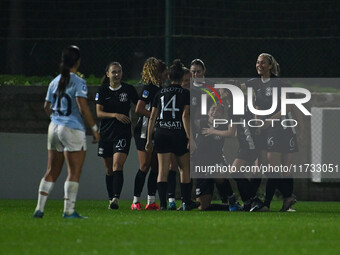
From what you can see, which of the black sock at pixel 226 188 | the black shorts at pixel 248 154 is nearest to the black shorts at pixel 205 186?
the black sock at pixel 226 188

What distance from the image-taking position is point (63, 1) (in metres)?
18.4

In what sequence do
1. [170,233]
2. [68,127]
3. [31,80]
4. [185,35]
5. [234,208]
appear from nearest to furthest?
[170,233], [68,127], [234,208], [185,35], [31,80]

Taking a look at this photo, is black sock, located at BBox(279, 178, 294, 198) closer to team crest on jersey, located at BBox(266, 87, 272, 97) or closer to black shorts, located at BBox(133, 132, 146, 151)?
team crest on jersey, located at BBox(266, 87, 272, 97)

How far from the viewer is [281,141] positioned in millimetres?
12695

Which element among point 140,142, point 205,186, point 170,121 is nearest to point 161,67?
point 170,121

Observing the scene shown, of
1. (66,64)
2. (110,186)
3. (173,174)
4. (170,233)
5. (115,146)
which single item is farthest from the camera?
(173,174)

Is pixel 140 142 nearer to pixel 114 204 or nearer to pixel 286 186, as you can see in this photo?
pixel 114 204

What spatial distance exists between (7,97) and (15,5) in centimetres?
233

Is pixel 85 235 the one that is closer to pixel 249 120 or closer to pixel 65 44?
pixel 249 120

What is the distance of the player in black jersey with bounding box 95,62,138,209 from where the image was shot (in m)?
12.8

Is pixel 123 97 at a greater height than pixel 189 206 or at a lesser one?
greater

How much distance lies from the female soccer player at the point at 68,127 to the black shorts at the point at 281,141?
3445 mm

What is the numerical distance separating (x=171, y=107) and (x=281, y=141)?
153 centimetres

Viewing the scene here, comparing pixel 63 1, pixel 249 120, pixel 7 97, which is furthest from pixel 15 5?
pixel 249 120
